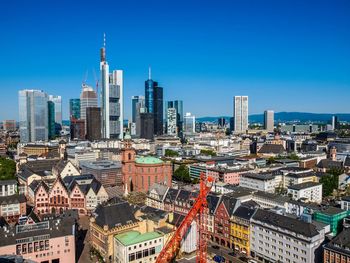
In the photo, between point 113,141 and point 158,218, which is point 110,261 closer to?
point 158,218

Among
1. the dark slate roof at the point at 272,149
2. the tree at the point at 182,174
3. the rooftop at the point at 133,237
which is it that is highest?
the dark slate roof at the point at 272,149

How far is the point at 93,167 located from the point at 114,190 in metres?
15.2

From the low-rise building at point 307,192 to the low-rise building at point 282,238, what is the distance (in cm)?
2930

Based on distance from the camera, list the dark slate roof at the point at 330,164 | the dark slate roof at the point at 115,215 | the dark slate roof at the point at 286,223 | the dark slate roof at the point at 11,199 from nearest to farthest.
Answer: the dark slate roof at the point at 286,223, the dark slate roof at the point at 115,215, the dark slate roof at the point at 11,199, the dark slate roof at the point at 330,164

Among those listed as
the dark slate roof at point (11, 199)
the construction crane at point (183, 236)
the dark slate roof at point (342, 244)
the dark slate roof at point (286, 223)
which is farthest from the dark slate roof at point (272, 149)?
the dark slate roof at point (11, 199)

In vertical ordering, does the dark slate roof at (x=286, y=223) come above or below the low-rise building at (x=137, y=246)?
above

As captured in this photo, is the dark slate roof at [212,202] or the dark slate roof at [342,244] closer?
the dark slate roof at [342,244]

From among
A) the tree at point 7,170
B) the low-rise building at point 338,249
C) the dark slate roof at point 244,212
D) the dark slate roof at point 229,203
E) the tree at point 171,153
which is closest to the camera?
the low-rise building at point 338,249

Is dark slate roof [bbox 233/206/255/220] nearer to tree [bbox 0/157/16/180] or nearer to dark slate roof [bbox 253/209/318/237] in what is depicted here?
dark slate roof [bbox 253/209/318/237]

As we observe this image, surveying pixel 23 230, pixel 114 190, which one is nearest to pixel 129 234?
pixel 23 230

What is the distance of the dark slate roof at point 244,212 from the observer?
5194 cm

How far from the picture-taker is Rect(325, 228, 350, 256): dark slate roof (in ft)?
133

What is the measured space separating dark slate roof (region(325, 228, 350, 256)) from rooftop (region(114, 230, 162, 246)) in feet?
72.5

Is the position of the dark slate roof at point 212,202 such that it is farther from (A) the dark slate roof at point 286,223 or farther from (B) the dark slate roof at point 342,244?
(B) the dark slate roof at point 342,244
